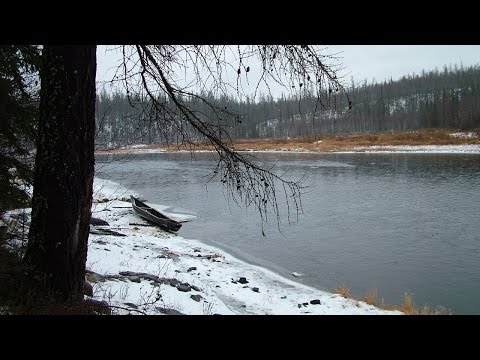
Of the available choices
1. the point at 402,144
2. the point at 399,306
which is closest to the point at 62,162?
the point at 399,306

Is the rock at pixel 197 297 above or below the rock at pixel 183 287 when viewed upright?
below

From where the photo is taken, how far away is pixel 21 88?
7121 millimetres

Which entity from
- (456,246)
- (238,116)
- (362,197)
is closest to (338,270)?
(456,246)

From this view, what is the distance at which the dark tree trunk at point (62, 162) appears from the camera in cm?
381

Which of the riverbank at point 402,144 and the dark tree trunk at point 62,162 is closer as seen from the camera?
the dark tree trunk at point 62,162

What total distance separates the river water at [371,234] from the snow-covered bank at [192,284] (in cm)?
111

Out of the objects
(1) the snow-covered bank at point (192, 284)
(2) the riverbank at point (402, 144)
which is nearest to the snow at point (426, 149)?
(2) the riverbank at point (402, 144)

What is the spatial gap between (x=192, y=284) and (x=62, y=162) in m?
7.17

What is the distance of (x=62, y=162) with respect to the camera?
3863 mm

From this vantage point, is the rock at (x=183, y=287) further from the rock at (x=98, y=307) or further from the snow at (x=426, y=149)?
the snow at (x=426, y=149)
